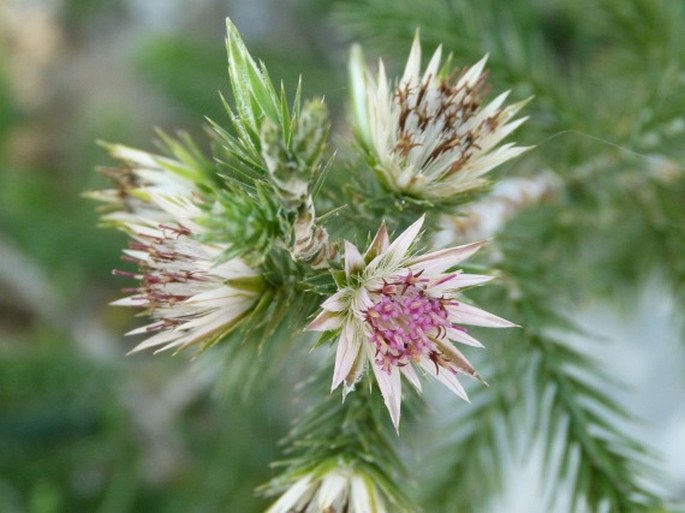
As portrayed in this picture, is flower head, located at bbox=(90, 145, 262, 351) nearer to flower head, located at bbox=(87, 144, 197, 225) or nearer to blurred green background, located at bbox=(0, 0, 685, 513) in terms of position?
flower head, located at bbox=(87, 144, 197, 225)

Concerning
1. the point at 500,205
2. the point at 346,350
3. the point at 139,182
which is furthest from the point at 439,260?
the point at 500,205

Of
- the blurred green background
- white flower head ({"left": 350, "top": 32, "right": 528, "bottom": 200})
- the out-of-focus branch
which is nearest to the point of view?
white flower head ({"left": 350, "top": 32, "right": 528, "bottom": 200})

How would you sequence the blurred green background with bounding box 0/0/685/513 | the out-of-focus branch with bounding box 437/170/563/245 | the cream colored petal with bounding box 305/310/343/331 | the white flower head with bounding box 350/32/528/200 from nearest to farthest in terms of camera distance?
the cream colored petal with bounding box 305/310/343/331 → the white flower head with bounding box 350/32/528/200 → the out-of-focus branch with bounding box 437/170/563/245 → the blurred green background with bounding box 0/0/685/513

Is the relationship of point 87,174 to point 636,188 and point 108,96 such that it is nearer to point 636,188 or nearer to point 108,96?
point 108,96

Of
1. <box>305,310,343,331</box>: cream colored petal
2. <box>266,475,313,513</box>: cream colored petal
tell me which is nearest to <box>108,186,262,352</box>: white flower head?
<box>305,310,343,331</box>: cream colored petal

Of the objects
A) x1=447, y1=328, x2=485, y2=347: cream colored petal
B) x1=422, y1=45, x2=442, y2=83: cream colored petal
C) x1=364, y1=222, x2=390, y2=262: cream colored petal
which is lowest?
x1=447, y1=328, x2=485, y2=347: cream colored petal

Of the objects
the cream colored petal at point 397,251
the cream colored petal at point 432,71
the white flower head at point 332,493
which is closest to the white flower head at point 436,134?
the cream colored petal at point 432,71
